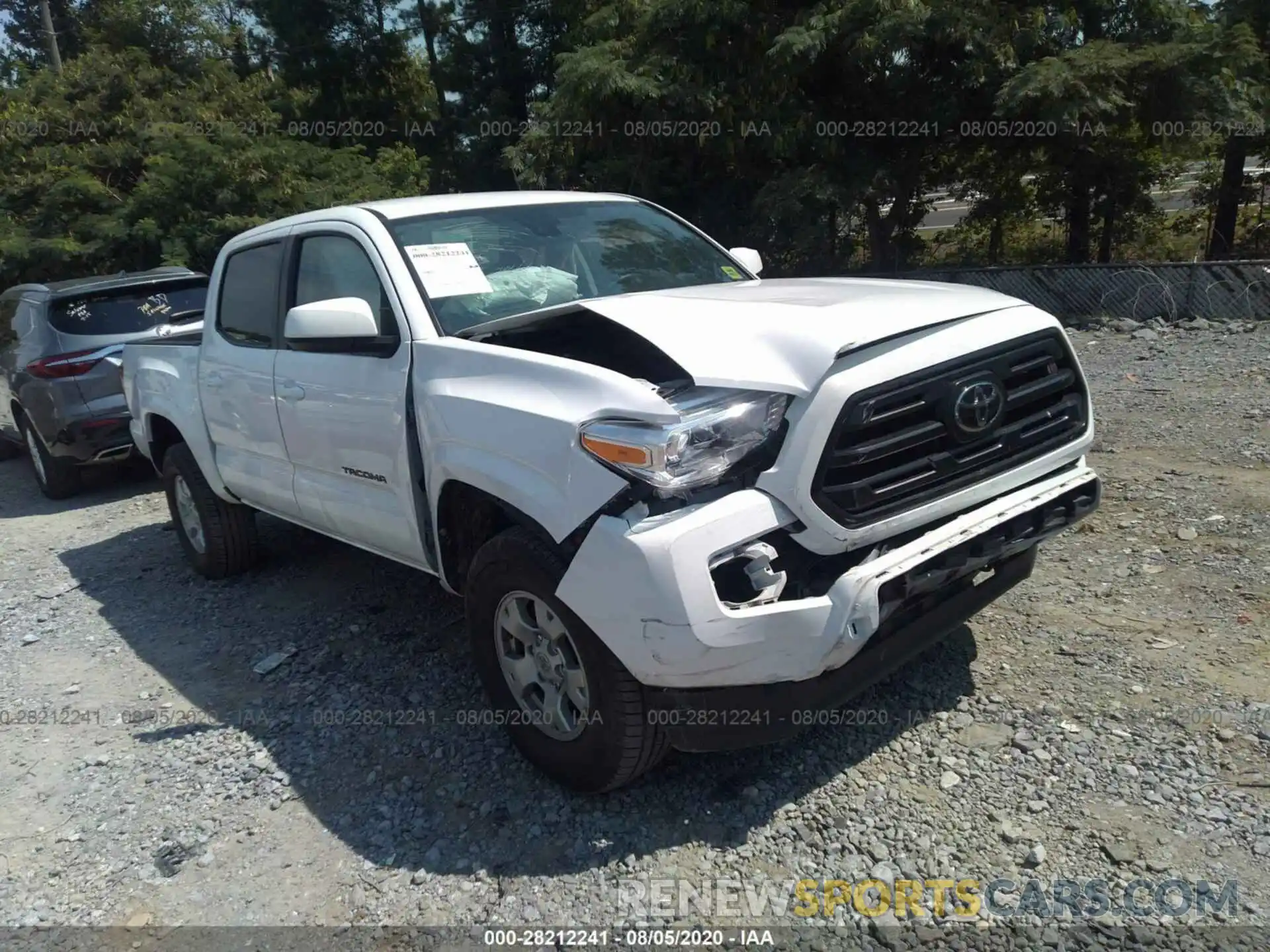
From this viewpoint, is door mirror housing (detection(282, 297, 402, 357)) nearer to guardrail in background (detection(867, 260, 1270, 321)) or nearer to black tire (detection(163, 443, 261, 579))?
black tire (detection(163, 443, 261, 579))

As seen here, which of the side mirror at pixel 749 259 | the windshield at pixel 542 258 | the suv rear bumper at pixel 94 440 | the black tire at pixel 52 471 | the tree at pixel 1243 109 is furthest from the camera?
the tree at pixel 1243 109

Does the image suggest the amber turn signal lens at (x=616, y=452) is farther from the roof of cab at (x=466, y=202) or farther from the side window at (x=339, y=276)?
the roof of cab at (x=466, y=202)

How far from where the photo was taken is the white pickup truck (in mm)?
2707

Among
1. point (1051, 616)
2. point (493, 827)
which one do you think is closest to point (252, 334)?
point (493, 827)

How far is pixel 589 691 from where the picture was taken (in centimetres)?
298

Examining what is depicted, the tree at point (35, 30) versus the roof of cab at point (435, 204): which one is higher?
the tree at point (35, 30)

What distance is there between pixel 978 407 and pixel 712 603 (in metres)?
1.07

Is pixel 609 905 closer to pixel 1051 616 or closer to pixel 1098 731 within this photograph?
pixel 1098 731

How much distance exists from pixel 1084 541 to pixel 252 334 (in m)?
4.15

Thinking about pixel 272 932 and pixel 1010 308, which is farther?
pixel 1010 308

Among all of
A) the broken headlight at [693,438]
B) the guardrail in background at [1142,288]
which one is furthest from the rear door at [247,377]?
the guardrail in background at [1142,288]

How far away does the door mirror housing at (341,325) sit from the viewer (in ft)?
11.7

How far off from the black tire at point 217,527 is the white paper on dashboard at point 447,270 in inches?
93.7

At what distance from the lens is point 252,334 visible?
479 centimetres
